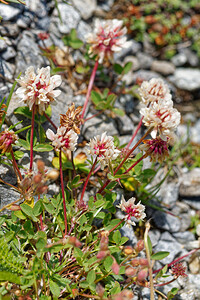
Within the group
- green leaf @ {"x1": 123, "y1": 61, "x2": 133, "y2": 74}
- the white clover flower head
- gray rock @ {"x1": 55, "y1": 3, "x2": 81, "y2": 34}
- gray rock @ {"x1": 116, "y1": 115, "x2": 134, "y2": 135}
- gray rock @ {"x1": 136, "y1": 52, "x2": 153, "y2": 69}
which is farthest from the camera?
gray rock @ {"x1": 136, "y1": 52, "x2": 153, "y2": 69}

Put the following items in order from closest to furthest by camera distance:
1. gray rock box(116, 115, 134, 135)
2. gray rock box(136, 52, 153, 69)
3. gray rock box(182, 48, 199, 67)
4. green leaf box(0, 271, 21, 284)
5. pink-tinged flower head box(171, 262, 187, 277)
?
green leaf box(0, 271, 21, 284) < pink-tinged flower head box(171, 262, 187, 277) < gray rock box(116, 115, 134, 135) < gray rock box(136, 52, 153, 69) < gray rock box(182, 48, 199, 67)

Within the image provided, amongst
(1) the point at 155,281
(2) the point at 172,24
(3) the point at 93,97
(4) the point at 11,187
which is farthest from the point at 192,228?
(2) the point at 172,24

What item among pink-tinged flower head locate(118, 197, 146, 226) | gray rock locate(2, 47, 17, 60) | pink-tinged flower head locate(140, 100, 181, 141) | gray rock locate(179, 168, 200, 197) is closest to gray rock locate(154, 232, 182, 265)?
gray rock locate(179, 168, 200, 197)

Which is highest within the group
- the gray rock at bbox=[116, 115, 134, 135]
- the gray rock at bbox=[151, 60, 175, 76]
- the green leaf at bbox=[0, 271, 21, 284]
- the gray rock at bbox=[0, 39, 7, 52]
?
the gray rock at bbox=[0, 39, 7, 52]

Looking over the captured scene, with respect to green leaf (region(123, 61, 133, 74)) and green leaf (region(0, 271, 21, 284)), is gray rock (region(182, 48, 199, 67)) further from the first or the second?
green leaf (region(0, 271, 21, 284))

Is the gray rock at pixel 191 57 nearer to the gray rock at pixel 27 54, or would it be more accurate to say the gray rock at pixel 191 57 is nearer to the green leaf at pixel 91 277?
the gray rock at pixel 27 54

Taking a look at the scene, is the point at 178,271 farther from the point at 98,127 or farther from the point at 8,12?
the point at 8,12
